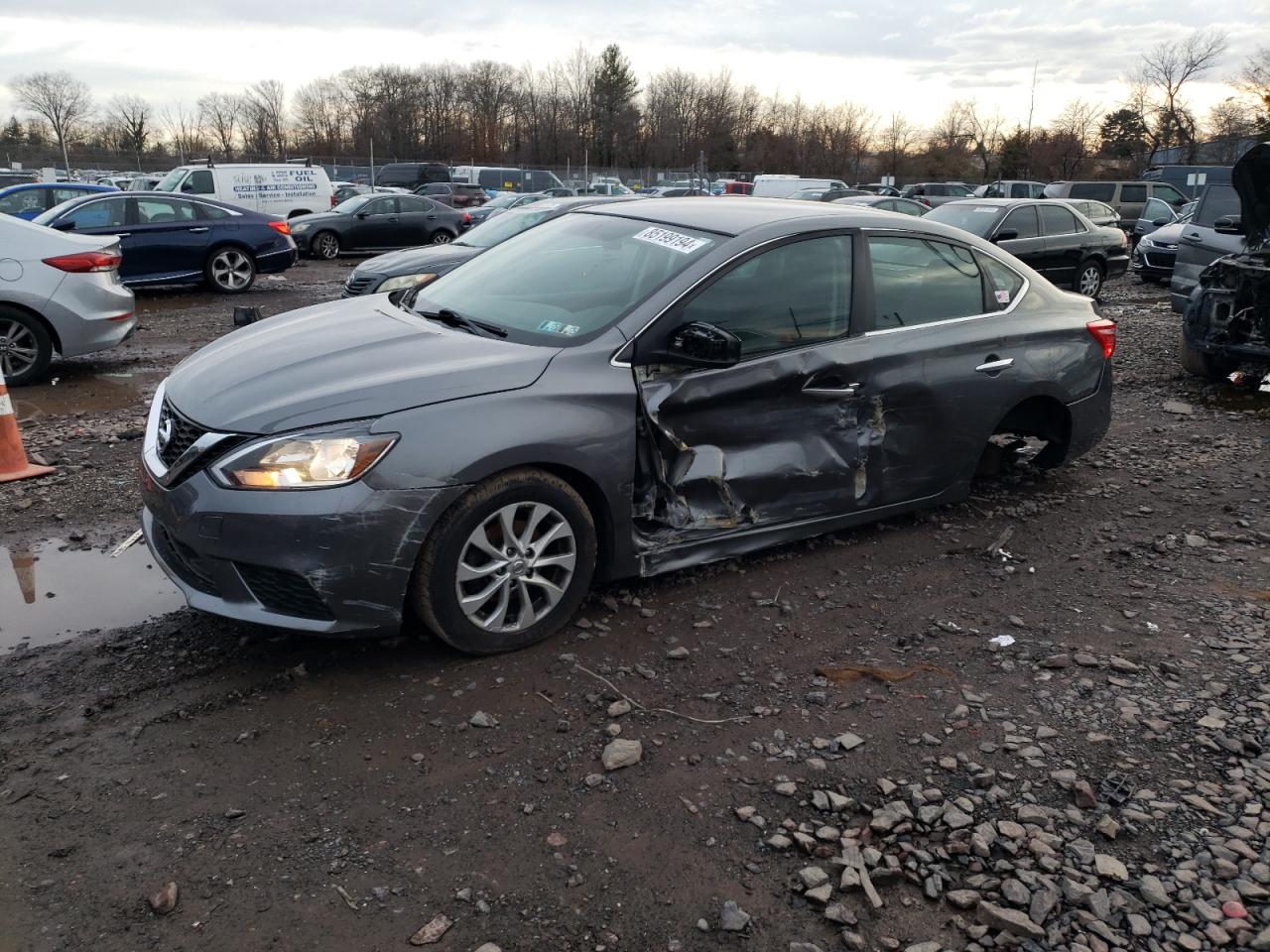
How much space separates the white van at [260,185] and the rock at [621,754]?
2307 cm

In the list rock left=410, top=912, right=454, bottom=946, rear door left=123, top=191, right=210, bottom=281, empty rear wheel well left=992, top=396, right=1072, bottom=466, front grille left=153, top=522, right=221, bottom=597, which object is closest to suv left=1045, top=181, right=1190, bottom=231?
rear door left=123, top=191, right=210, bottom=281

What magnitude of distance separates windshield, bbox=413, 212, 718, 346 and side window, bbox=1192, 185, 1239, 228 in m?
11.5

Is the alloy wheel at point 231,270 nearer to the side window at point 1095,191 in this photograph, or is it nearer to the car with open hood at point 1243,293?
the car with open hood at point 1243,293

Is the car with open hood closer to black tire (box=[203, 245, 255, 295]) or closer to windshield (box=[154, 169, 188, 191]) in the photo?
black tire (box=[203, 245, 255, 295])

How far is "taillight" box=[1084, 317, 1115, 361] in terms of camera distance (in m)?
5.43

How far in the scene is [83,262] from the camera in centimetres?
818

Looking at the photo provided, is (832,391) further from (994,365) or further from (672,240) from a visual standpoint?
(994,365)

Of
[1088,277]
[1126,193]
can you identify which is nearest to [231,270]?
[1088,277]

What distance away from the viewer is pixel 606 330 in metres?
3.97

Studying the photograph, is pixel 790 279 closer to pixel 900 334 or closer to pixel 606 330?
pixel 900 334

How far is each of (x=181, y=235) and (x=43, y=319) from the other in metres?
7.02

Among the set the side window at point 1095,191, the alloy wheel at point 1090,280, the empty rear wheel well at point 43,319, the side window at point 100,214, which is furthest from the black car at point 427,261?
the side window at point 1095,191

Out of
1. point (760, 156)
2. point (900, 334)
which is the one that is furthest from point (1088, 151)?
A: point (900, 334)

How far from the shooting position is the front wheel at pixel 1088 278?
14.9m
